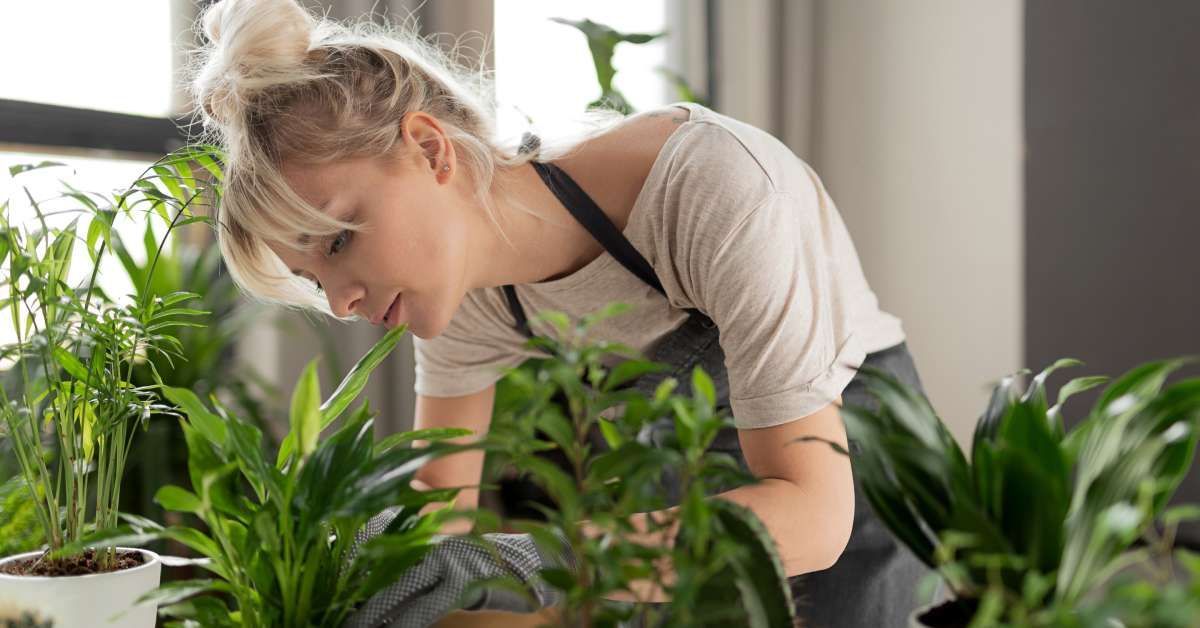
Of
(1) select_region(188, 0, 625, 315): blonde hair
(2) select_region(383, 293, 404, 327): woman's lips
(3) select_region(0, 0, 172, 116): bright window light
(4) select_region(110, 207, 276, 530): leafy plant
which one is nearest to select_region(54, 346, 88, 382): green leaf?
(1) select_region(188, 0, 625, 315): blonde hair

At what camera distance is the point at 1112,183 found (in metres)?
2.33

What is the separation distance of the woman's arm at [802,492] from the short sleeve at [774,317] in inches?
0.7

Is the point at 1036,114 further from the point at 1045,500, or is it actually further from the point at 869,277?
the point at 1045,500

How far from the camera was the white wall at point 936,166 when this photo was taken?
8.77ft

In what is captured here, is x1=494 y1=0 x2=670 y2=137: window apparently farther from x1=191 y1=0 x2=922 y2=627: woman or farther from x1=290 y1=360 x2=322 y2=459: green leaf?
x1=290 y1=360 x2=322 y2=459: green leaf

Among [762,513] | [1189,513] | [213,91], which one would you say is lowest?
[762,513]

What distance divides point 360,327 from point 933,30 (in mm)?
1808

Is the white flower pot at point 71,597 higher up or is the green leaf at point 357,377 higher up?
the green leaf at point 357,377

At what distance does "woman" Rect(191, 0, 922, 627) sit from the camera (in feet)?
3.14

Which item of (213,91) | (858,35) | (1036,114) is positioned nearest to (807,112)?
(858,35)

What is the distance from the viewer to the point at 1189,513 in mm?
432

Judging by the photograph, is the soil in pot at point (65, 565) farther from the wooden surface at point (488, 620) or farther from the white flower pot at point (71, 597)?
the wooden surface at point (488, 620)

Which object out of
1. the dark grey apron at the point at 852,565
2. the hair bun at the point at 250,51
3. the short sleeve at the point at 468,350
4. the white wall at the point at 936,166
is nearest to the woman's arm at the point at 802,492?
the dark grey apron at the point at 852,565

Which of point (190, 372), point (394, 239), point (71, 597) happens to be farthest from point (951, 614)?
point (190, 372)
